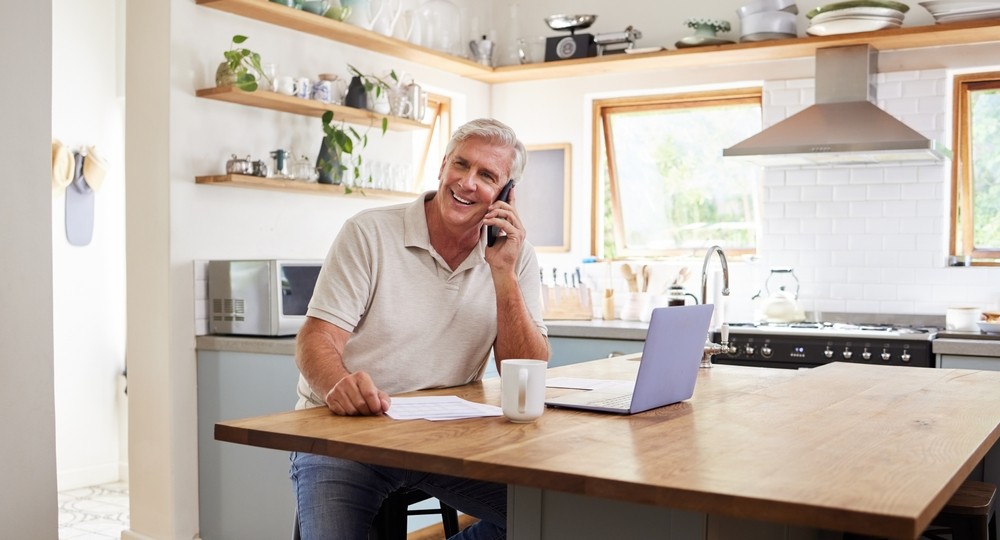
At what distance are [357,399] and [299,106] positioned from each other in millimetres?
2584

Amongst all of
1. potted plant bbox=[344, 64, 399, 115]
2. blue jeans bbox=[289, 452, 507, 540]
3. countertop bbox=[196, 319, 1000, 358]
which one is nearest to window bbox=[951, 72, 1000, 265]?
countertop bbox=[196, 319, 1000, 358]

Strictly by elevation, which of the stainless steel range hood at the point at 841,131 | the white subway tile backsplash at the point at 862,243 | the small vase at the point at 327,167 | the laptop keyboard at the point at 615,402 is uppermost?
the stainless steel range hood at the point at 841,131

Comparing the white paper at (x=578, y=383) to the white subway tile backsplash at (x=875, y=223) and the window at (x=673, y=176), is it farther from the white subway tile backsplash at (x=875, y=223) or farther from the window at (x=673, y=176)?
the window at (x=673, y=176)

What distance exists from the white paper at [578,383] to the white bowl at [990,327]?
252 centimetres

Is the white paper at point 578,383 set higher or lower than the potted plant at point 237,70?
lower

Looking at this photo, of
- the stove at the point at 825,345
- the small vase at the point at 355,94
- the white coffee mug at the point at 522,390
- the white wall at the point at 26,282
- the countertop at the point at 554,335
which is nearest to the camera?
the white coffee mug at the point at 522,390

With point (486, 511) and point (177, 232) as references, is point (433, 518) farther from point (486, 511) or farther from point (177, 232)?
point (486, 511)

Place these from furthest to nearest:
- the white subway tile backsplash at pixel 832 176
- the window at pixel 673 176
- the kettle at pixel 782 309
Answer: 1. the window at pixel 673 176
2. the white subway tile backsplash at pixel 832 176
3. the kettle at pixel 782 309

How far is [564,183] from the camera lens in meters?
5.67

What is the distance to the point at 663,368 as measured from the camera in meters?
2.07

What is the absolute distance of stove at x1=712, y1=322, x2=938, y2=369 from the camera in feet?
13.5

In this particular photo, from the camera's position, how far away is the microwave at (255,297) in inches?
153

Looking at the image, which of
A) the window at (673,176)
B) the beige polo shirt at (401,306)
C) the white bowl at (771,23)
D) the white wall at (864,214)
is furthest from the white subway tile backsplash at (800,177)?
the beige polo shirt at (401,306)

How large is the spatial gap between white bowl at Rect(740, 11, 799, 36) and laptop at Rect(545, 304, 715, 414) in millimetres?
2936
